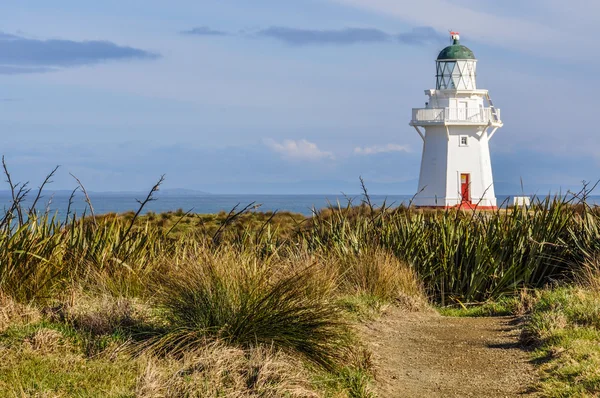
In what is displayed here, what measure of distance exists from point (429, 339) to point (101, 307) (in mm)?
3342

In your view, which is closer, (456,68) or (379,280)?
(379,280)

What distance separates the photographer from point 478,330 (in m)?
9.38

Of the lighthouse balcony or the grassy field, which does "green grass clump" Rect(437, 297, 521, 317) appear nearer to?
the grassy field

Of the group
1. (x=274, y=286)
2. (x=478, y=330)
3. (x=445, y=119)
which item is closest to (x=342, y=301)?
(x=478, y=330)

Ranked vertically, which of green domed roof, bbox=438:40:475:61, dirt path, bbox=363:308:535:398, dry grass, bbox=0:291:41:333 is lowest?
dirt path, bbox=363:308:535:398

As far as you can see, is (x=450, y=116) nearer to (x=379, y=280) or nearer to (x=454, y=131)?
(x=454, y=131)

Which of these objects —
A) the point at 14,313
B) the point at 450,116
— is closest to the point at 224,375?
the point at 14,313

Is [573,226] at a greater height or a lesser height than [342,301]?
greater

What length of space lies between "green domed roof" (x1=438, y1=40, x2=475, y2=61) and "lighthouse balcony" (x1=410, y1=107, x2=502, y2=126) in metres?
2.61

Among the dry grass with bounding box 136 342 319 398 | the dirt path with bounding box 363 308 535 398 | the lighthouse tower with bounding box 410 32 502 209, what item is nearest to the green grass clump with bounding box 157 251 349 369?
the dry grass with bounding box 136 342 319 398

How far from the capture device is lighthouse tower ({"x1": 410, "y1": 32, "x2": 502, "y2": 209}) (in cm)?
4203

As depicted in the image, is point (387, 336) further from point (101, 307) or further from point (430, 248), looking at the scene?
point (430, 248)

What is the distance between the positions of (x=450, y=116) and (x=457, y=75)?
2.21 m

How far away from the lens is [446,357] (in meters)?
7.88
